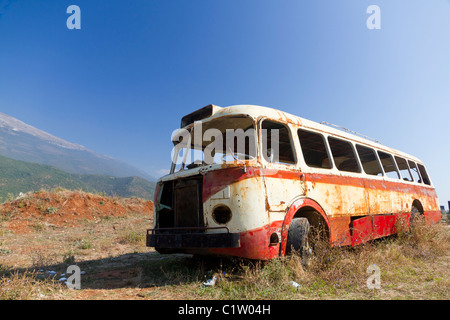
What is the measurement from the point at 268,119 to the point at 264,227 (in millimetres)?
1667

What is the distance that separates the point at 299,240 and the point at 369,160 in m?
4.71

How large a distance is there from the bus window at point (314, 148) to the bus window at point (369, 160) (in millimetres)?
1090

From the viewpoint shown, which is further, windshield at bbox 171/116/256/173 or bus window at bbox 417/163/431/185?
bus window at bbox 417/163/431/185

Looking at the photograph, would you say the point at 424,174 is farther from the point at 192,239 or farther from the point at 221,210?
the point at 192,239

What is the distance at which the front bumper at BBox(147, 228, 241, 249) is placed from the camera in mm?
3246

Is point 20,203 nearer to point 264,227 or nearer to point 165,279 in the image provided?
point 165,279

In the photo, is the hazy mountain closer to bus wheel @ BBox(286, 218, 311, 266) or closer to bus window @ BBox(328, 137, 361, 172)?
bus window @ BBox(328, 137, 361, 172)

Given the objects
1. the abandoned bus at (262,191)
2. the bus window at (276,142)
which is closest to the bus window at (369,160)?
the abandoned bus at (262,191)

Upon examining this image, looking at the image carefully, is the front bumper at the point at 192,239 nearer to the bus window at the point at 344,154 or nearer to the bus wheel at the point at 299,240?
the bus wheel at the point at 299,240

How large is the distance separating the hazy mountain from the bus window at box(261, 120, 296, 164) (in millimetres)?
60163

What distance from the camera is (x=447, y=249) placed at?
6.12 metres

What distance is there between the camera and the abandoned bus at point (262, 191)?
11.1 feet

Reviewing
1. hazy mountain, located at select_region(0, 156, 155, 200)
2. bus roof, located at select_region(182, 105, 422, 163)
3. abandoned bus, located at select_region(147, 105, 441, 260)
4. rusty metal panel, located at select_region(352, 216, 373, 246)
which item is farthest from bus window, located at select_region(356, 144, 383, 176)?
hazy mountain, located at select_region(0, 156, 155, 200)
